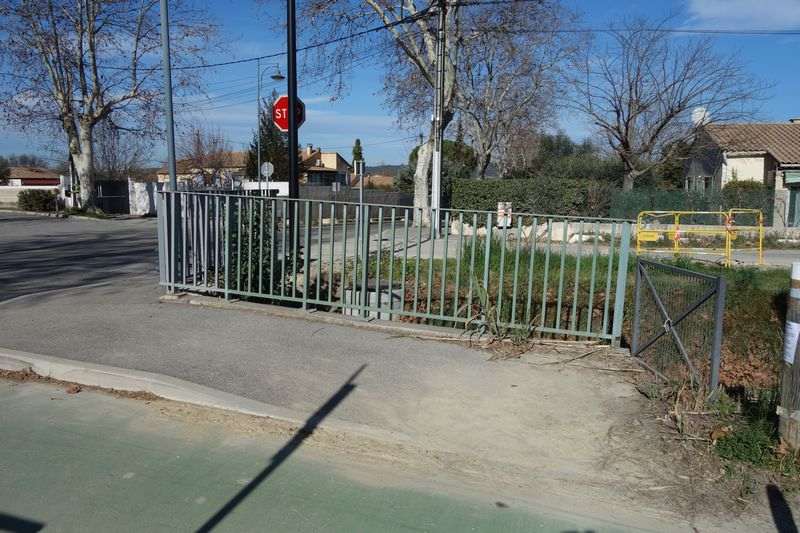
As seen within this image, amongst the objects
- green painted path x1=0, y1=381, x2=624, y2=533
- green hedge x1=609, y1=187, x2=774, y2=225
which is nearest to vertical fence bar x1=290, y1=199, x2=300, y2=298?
green painted path x1=0, y1=381, x2=624, y2=533

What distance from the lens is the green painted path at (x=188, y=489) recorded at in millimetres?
3676

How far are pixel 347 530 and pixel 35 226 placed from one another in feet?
90.7

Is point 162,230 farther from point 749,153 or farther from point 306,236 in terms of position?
point 749,153

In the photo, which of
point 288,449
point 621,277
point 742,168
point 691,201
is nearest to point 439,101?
point 691,201

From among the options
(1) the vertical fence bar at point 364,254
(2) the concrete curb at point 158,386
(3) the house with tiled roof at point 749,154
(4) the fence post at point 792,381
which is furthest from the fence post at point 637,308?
(3) the house with tiled roof at point 749,154

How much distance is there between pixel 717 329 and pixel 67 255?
15620mm

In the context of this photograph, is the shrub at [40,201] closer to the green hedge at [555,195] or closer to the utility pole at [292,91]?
the green hedge at [555,195]

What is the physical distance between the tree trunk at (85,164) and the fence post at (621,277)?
109 feet

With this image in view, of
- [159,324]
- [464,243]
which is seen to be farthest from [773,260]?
[159,324]

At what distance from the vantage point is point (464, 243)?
853 cm

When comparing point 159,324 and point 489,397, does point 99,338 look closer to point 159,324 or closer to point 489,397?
point 159,324

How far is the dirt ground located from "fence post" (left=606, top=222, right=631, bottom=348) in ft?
2.80

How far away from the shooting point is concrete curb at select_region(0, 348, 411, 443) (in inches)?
195

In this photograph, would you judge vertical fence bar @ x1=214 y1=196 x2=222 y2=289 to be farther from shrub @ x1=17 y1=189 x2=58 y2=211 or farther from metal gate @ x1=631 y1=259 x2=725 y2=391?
shrub @ x1=17 y1=189 x2=58 y2=211
